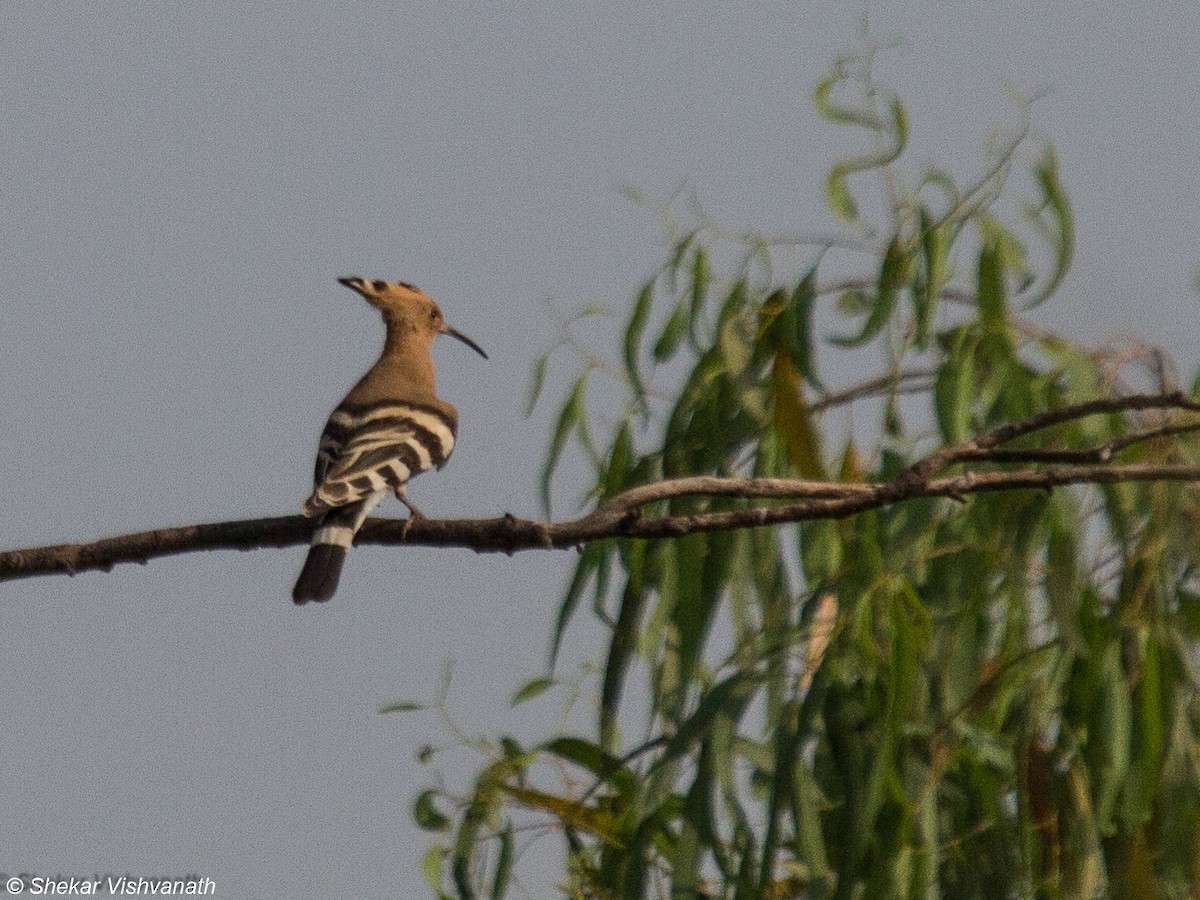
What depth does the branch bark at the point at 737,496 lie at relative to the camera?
2.53m

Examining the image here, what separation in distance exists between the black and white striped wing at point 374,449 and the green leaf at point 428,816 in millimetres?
591

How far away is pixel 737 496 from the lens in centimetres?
271

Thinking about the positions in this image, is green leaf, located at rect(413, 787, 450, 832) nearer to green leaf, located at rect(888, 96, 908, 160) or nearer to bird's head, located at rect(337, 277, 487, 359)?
green leaf, located at rect(888, 96, 908, 160)

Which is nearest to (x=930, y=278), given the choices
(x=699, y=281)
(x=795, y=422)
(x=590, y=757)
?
(x=795, y=422)

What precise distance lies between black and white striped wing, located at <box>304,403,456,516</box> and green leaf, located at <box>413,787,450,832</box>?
1.94 feet

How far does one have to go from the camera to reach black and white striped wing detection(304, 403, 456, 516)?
3580 mm

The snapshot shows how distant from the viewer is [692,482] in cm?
271

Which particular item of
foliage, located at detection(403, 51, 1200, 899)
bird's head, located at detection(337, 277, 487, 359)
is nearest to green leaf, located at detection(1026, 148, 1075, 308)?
foliage, located at detection(403, 51, 1200, 899)

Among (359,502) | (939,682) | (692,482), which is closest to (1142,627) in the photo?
(939,682)

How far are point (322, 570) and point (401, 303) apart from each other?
6.15ft

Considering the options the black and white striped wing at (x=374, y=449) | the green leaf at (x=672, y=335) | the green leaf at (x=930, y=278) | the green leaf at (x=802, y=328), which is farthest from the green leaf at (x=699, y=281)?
the black and white striped wing at (x=374, y=449)

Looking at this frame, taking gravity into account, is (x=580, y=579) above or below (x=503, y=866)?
above

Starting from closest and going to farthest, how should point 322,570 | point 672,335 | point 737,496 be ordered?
point 737,496 < point 322,570 < point 672,335

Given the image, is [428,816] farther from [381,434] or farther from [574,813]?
[381,434]
